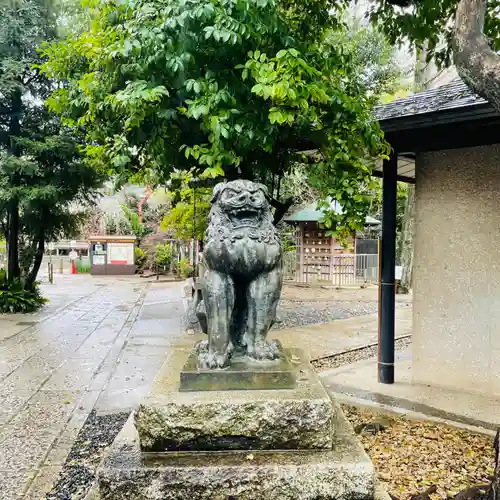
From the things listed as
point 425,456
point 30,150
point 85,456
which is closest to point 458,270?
point 425,456

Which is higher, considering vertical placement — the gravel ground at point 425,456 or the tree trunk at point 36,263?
the tree trunk at point 36,263

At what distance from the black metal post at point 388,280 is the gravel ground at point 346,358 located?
3.29 ft

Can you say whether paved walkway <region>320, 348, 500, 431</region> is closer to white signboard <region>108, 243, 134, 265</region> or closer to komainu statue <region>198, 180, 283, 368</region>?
komainu statue <region>198, 180, 283, 368</region>

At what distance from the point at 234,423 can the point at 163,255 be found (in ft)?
71.6

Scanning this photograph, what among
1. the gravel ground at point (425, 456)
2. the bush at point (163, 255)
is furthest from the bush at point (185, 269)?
the gravel ground at point (425, 456)

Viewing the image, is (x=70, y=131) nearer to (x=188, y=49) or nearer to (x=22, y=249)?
(x=22, y=249)

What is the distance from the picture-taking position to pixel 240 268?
8.21ft

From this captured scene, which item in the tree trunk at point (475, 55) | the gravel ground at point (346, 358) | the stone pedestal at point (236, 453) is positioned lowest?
the gravel ground at point (346, 358)

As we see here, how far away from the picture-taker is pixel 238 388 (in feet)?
7.77

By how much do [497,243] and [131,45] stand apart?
4134 millimetres

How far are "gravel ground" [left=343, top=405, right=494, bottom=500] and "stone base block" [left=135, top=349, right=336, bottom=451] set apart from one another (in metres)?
1.26

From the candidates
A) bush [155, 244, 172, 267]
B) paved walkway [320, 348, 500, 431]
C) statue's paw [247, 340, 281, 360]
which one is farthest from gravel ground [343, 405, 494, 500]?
bush [155, 244, 172, 267]

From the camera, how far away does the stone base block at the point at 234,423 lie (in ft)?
7.20

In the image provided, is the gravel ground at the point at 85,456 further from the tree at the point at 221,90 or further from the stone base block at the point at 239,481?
the tree at the point at 221,90
